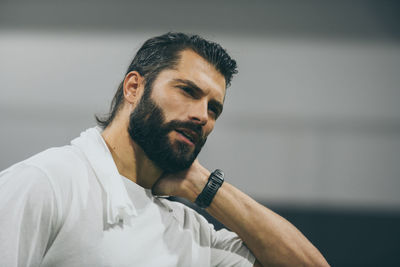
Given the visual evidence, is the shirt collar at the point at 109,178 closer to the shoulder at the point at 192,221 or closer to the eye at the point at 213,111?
the shoulder at the point at 192,221

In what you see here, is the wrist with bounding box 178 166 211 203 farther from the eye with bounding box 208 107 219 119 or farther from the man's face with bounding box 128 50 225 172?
the eye with bounding box 208 107 219 119

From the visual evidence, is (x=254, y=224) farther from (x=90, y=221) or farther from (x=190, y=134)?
(x=90, y=221)

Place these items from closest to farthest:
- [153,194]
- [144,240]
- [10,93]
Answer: [144,240]
[153,194]
[10,93]

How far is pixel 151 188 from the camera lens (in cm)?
95

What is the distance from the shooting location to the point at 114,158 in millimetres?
875

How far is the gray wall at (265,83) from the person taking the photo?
1.09 meters

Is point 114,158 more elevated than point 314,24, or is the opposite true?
point 314,24

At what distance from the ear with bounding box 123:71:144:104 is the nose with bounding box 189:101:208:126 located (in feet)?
0.56

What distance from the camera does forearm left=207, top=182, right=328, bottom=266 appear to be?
36.3 inches

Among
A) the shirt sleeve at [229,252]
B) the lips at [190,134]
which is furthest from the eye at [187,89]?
the shirt sleeve at [229,252]

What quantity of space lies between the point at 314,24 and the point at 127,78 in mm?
743

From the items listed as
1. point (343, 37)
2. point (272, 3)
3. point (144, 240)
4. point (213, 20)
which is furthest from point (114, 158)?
point (343, 37)

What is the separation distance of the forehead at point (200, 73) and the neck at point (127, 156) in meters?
0.24

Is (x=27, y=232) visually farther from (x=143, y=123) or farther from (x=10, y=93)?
(x=10, y=93)
